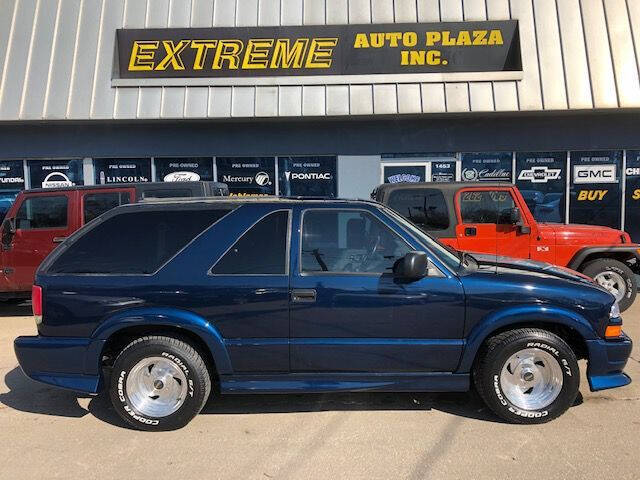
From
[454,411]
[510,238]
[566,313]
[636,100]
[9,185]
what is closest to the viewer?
[566,313]

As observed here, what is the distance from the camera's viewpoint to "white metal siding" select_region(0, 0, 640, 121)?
10.2 m

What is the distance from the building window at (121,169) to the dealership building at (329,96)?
3 centimetres

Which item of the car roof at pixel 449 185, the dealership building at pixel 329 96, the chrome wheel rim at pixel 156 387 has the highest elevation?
the dealership building at pixel 329 96

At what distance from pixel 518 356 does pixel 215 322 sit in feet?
7.38

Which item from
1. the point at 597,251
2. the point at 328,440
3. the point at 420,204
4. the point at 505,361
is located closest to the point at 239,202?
the point at 328,440

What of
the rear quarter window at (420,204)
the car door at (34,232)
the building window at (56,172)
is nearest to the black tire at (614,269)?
the rear quarter window at (420,204)

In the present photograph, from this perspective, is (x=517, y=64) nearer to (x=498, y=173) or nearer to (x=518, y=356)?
(x=498, y=173)

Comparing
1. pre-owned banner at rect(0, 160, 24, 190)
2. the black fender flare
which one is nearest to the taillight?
the black fender flare

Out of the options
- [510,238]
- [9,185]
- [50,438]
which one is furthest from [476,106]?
[9,185]

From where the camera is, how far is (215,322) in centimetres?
379

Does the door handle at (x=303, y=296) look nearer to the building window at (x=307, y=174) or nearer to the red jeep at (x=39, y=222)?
the red jeep at (x=39, y=222)

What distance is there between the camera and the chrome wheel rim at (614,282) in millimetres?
7066

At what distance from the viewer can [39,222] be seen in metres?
7.41

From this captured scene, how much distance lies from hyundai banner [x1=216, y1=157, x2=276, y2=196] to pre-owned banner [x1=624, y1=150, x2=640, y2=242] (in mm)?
7750
